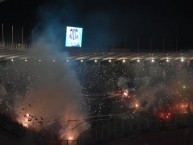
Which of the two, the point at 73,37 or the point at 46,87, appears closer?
the point at 73,37

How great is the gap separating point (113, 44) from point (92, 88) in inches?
287

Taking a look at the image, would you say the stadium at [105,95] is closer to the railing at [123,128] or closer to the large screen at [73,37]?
the railing at [123,128]

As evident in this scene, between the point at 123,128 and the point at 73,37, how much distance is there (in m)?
9.97

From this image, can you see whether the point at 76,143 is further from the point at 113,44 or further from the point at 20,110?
the point at 113,44

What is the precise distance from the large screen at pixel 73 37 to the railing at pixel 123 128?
30.5 ft

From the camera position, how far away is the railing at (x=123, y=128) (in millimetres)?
23016

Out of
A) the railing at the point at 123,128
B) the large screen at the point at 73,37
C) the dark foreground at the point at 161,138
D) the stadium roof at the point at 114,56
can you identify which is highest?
the large screen at the point at 73,37

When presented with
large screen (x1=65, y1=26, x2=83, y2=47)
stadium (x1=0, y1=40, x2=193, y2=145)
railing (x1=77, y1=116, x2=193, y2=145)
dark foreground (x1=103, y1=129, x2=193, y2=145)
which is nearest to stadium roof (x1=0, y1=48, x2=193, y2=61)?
stadium (x1=0, y1=40, x2=193, y2=145)

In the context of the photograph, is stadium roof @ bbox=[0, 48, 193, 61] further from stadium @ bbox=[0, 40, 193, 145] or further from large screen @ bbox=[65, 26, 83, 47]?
large screen @ bbox=[65, 26, 83, 47]

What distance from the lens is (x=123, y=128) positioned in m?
24.1

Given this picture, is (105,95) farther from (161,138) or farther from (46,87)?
(161,138)

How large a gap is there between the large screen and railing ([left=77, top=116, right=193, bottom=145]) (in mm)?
9307

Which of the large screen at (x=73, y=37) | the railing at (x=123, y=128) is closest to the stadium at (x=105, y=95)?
the railing at (x=123, y=128)

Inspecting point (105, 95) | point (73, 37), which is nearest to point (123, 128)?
point (105, 95)
